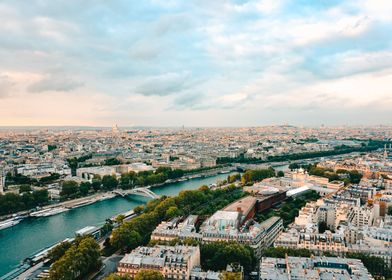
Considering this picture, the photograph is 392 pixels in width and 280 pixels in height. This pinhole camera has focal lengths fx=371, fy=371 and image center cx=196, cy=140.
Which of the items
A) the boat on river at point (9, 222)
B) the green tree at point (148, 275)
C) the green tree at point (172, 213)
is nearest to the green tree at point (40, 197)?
the boat on river at point (9, 222)

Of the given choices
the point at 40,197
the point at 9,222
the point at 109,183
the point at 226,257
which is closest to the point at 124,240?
the point at 226,257

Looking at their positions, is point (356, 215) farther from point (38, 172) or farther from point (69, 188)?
point (38, 172)

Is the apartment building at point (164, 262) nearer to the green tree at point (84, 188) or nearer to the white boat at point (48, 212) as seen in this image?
the white boat at point (48, 212)

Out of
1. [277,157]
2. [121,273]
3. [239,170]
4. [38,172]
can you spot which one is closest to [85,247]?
[121,273]

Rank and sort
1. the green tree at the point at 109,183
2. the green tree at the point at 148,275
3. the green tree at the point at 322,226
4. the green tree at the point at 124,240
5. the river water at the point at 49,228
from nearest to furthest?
1. the green tree at the point at 148,275
2. the green tree at the point at 124,240
3. the river water at the point at 49,228
4. the green tree at the point at 322,226
5. the green tree at the point at 109,183

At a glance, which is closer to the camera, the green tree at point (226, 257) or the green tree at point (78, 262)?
the green tree at point (78, 262)

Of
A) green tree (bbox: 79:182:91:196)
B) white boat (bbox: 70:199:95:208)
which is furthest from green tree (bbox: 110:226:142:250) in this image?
green tree (bbox: 79:182:91:196)

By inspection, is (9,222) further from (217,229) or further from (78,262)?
(217,229)
